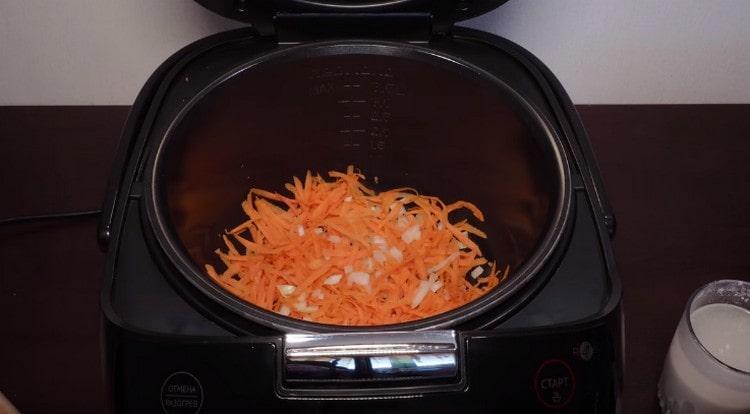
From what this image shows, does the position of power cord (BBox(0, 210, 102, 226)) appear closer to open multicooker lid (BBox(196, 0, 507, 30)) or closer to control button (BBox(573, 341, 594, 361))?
open multicooker lid (BBox(196, 0, 507, 30))

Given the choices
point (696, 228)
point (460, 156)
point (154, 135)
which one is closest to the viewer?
point (154, 135)

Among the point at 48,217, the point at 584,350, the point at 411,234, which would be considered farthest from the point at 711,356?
the point at 48,217

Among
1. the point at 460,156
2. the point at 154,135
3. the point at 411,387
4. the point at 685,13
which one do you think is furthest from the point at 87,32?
the point at 685,13

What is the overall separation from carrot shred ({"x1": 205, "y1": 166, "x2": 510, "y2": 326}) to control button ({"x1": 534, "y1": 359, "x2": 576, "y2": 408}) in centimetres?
16

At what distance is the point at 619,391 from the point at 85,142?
753 mm

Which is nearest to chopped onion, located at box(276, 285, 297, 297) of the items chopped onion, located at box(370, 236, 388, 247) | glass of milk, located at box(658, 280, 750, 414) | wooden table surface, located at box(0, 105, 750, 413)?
chopped onion, located at box(370, 236, 388, 247)

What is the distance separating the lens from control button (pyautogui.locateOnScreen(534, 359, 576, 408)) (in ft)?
1.82

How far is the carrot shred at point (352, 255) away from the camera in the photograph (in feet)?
2.37

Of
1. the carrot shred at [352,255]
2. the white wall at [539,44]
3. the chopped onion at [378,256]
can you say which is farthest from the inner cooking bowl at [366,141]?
the white wall at [539,44]

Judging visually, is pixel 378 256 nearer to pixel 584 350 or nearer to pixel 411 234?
pixel 411 234

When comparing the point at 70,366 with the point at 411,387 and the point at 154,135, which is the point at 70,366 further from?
the point at 411,387

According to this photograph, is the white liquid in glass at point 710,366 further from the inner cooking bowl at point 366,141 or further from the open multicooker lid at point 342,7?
the open multicooker lid at point 342,7

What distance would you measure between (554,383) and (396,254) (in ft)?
0.88

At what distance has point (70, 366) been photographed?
2.60ft
